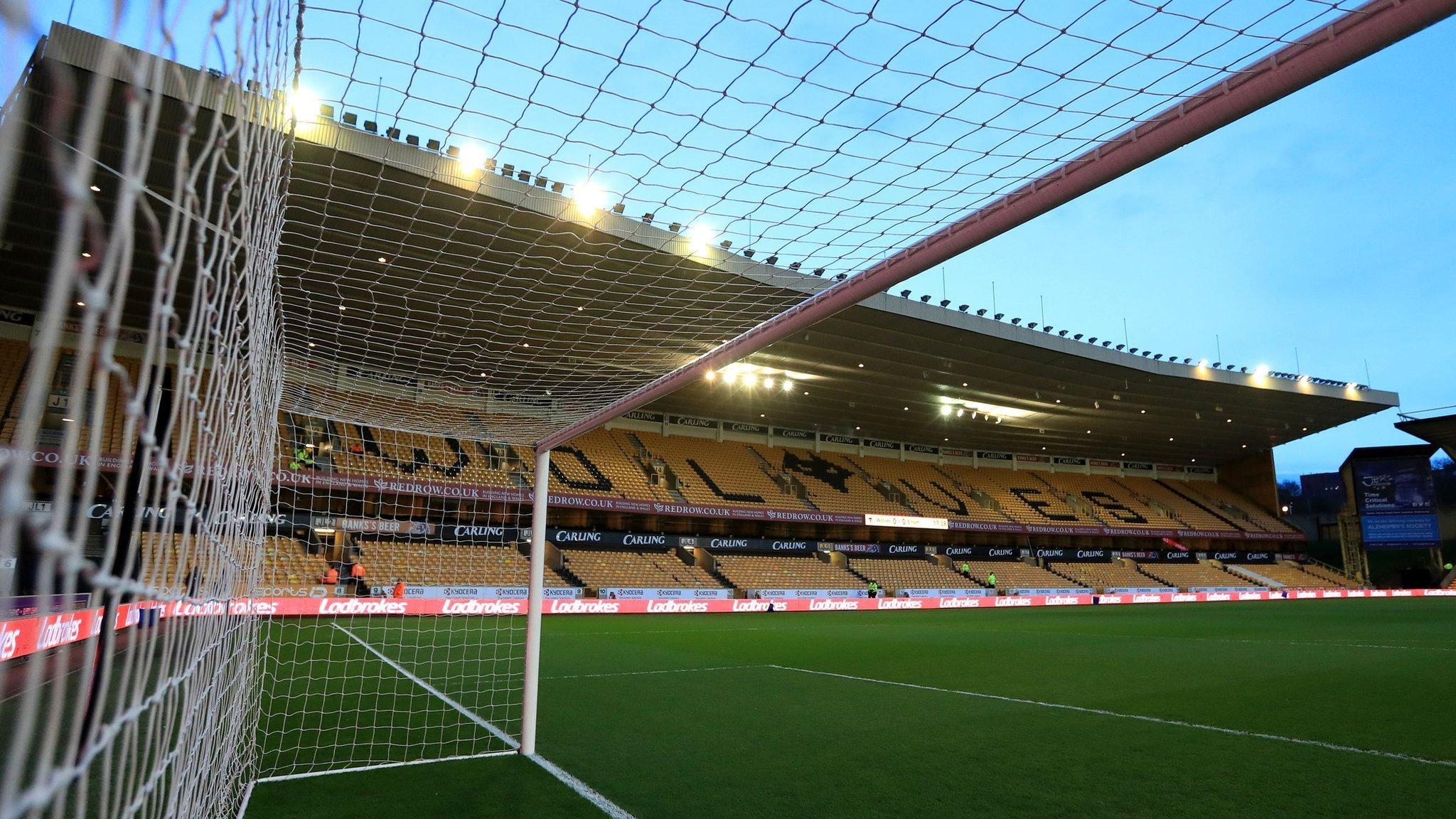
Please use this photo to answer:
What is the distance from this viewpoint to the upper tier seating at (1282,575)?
36.9 meters

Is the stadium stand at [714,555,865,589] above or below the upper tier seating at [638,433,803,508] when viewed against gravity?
below

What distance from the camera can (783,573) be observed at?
2823cm

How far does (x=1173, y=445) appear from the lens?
3791 centimetres

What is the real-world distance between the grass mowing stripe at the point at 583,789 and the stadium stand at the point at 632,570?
1861 centimetres

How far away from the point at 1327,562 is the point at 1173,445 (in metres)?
12.3

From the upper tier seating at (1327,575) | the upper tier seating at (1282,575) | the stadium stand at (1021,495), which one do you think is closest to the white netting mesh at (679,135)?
the stadium stand at (1021,495)

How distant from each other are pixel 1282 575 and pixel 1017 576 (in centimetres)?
1498

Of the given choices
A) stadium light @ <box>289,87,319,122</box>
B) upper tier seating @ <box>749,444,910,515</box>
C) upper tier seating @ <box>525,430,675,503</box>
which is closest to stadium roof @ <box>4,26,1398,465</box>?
stadium light @ <box>289,87,319,122</box>

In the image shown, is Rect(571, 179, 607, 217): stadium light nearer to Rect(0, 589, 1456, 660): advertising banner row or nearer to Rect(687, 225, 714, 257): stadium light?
Rect(687, 225, 714, 257): stadium light

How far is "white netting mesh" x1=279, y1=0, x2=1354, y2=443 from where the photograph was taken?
3797mm

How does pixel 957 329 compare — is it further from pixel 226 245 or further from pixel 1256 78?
pixel 226 245

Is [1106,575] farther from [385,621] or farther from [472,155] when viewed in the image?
[472,155]

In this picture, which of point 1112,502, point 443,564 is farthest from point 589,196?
point 1112,502

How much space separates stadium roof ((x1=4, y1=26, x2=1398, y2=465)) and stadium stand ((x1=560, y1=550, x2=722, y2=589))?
17.8 feet
